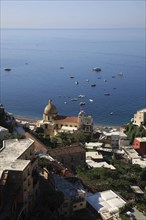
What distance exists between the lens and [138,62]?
6319 inches

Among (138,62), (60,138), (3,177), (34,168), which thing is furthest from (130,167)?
(138,62)

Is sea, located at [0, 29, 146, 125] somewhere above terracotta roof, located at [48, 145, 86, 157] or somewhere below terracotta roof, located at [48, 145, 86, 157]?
above

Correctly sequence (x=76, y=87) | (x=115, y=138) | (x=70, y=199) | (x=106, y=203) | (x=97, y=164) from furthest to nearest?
(x=76, y=87)
(x=115, y=138)
(x=97, y=164)
(x=106, y=203)
(x=70, y=199)

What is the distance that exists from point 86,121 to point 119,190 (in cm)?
2228

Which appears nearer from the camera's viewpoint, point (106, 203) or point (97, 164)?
point (106, 203)

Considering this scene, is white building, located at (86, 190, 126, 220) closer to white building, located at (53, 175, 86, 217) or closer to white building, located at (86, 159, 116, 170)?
white building, located at (53, 175, 86, 217)

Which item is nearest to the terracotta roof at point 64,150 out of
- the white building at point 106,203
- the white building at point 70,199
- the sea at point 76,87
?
the white building at point 106,203

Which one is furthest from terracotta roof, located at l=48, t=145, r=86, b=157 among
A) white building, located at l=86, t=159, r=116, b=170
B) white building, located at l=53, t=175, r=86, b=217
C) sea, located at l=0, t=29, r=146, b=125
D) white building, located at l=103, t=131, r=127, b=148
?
sea, located at l=0, t=29, r=146, b=125

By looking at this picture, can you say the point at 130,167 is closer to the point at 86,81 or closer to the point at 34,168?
the point at 34,168

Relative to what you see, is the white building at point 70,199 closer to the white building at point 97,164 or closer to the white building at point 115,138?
the white building at point 97,164

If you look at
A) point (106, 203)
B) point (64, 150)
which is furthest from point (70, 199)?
point (64, 150)

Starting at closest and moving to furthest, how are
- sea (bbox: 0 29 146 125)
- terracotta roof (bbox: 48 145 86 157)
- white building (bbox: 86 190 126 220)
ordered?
white building (bbox: 86 190 126 220), terracotta roof (bbox: 48 145 86 157), sea (bbox: 0 29 146 125)

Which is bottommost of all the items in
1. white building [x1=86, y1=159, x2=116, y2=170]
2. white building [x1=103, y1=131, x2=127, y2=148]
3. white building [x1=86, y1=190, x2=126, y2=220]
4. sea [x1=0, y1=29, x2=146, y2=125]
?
white building [x1=86, y1=190, x2=126, y2=220]

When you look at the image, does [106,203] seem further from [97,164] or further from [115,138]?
[115,138]
